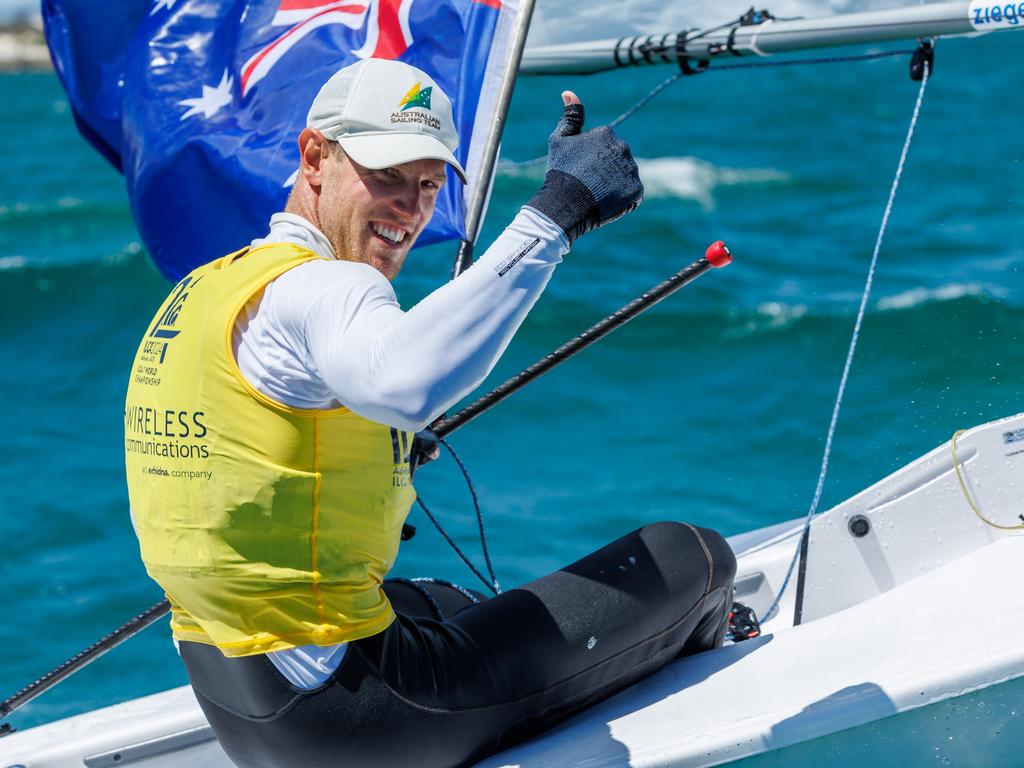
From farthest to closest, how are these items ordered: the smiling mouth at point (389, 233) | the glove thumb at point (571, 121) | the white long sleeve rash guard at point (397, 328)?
the smiling mouth at point (389, 233) → the glove thumb at point (571, 121) → the white long sleeve rash guard at point (397, 328)

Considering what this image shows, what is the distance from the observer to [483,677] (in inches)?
62.8

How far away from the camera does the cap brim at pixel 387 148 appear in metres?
1.39

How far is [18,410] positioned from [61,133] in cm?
895

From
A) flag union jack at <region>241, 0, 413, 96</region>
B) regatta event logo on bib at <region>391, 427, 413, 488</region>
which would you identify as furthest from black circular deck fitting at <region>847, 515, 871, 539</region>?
flag union jack at <region>241, 0, 413, 96</region>

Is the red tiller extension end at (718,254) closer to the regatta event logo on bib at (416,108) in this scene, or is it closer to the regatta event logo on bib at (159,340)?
the regatta event logo on bib at (416,108)

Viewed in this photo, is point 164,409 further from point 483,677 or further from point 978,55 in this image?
point 978,55

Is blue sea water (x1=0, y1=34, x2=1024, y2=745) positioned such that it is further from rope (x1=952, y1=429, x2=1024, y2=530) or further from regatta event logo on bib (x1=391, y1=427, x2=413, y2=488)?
regatta event logo on bib (x1=391, y1=427, x2=413, y2=488)

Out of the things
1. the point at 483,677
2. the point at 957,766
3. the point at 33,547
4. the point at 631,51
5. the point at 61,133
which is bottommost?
the point at 61,133

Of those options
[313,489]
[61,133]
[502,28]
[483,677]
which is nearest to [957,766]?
[483,677]

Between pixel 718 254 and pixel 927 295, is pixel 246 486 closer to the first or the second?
pixel 718 254

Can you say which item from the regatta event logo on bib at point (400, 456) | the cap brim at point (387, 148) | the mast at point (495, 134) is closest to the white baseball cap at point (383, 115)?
the cap brim at point (387, 148)

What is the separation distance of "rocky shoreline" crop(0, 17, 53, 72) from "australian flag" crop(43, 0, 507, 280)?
64.1 ft

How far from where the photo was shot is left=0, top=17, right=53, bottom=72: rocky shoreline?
69.1ft

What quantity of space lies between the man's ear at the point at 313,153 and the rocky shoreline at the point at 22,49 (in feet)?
68.9
